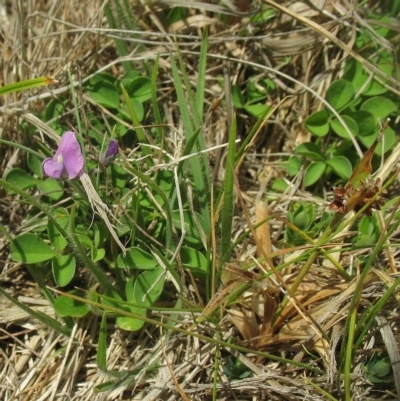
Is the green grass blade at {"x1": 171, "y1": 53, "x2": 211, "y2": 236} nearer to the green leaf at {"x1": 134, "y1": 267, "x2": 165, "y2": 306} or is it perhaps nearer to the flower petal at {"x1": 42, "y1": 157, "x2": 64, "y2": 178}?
the green leaf at {"x1": 134, "y1": 267, "x2": 165, "y2": 306}

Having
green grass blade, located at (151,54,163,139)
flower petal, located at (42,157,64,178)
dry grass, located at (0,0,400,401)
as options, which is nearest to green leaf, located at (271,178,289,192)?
dry grass, located at (0,0,400,401)

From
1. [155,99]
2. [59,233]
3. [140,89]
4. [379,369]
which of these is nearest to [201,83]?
[155,99]

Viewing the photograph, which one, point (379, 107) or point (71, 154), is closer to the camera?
point (71, 154)

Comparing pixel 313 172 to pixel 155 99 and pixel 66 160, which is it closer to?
pixel 155 99

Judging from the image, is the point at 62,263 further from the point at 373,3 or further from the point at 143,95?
the point at 373,3

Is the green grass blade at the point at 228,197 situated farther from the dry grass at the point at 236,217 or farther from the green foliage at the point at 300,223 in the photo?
the green foliage at the point at 300,223

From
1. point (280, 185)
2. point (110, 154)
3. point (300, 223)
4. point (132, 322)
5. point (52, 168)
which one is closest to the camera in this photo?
point (52, 168)

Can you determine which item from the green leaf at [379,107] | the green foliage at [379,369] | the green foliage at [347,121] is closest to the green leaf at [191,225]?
the green foliage at [347,121]
